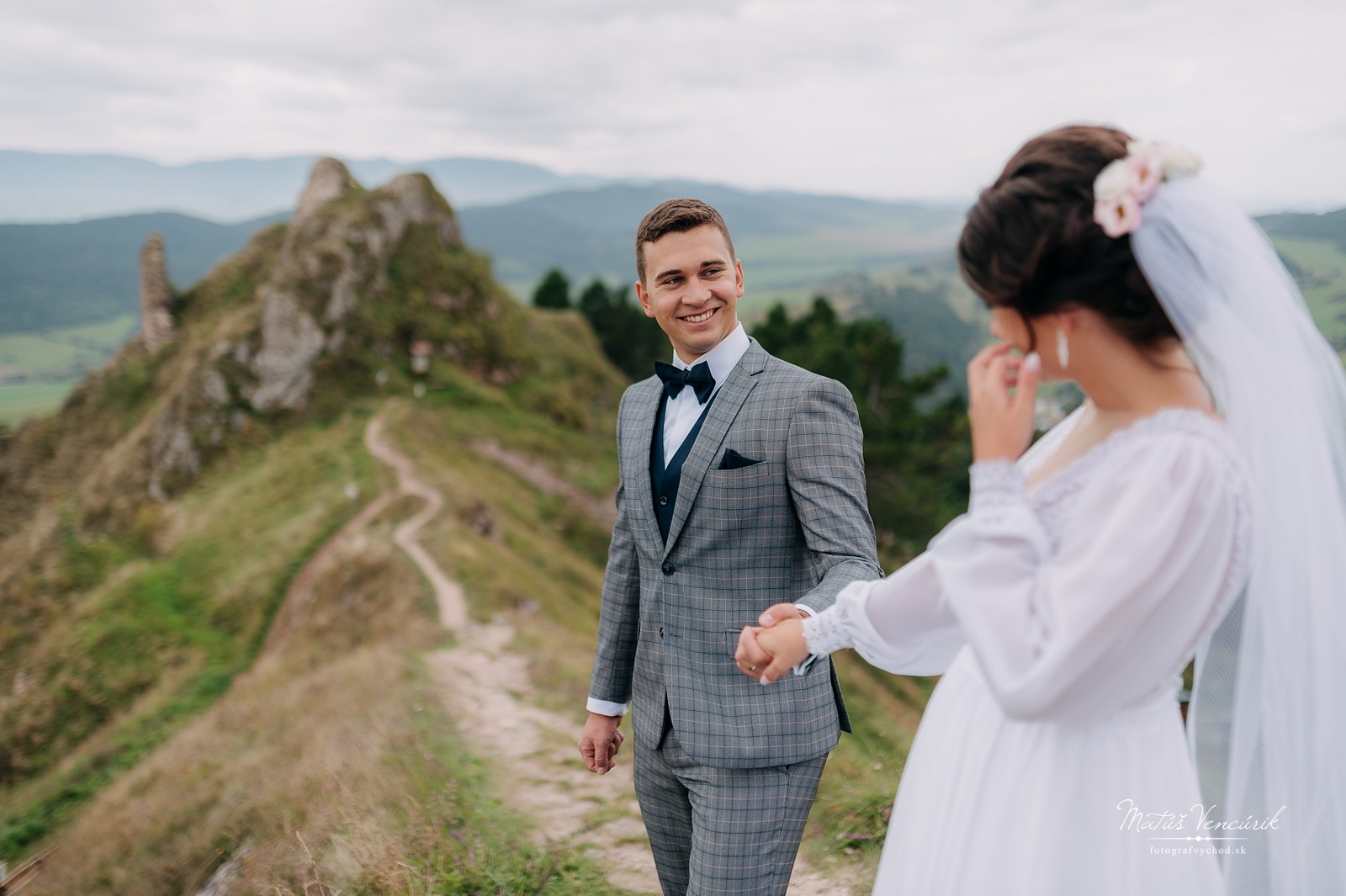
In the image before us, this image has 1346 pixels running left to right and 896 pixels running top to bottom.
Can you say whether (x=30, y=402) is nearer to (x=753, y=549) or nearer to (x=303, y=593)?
(x=303, y=593)

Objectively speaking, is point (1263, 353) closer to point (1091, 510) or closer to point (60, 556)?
point (1091, 510)

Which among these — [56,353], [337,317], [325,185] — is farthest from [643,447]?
[56,353]

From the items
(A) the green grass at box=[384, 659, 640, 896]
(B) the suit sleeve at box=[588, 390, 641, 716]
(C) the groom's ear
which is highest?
(C) the groom's ear


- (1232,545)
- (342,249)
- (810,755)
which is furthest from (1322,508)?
(342,249)

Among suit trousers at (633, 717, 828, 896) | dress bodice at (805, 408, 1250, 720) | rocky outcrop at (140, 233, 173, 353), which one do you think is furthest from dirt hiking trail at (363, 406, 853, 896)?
rocky outcrop at (140, 233, 173, 353)

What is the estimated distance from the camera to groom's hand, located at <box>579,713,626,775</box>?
3758 millimetres

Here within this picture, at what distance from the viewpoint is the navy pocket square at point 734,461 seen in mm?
3127

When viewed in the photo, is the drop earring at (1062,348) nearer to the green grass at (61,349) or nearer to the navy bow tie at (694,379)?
the navy bow tie at (694,379)

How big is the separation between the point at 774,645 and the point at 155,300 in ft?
151

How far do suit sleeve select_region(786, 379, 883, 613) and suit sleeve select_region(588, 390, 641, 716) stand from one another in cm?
92

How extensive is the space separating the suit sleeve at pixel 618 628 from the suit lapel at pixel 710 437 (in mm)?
468

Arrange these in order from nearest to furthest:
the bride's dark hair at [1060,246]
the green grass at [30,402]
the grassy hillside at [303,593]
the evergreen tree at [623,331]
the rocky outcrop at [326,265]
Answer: the bride's dark hair at [1060,246] → the grassy hillside at [303,593] → the rocky outcrop at [326,265] → the green grass at [30,402] → the evergreen tree at [623,331]

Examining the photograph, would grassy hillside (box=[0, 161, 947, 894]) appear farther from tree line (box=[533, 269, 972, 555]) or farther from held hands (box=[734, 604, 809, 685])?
tree line (box=[533, 269, 972, 555])

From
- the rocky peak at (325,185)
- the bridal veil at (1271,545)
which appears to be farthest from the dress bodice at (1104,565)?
the rocky peak at (325,185)
